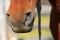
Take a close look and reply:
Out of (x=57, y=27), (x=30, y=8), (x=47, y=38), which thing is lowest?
(x=47, y=38)

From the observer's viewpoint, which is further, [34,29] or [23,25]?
[34,29]

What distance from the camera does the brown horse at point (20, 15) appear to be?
596 mm

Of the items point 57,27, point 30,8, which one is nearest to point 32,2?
point 30,8

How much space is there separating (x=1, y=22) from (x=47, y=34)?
0.34 meters

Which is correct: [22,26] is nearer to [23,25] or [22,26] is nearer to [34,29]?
[23,25]

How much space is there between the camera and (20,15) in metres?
0.60

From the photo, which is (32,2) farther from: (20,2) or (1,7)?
(1,7)

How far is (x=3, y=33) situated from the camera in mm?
1130

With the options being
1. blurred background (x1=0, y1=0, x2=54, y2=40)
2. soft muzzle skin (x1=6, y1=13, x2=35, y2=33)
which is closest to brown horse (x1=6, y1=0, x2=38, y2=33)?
soft muzzle skin (x1=6, y1=13, x2=35, y2=33)

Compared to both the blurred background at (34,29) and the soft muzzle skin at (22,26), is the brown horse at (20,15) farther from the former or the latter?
the blurred background at (34,29)

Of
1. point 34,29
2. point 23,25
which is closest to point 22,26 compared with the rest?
point 23,25

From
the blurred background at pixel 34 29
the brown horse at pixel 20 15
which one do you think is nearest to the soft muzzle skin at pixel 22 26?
the brown horse at pixel 20 15

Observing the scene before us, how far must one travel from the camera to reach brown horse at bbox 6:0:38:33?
1.95 ft

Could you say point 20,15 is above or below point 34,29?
above
